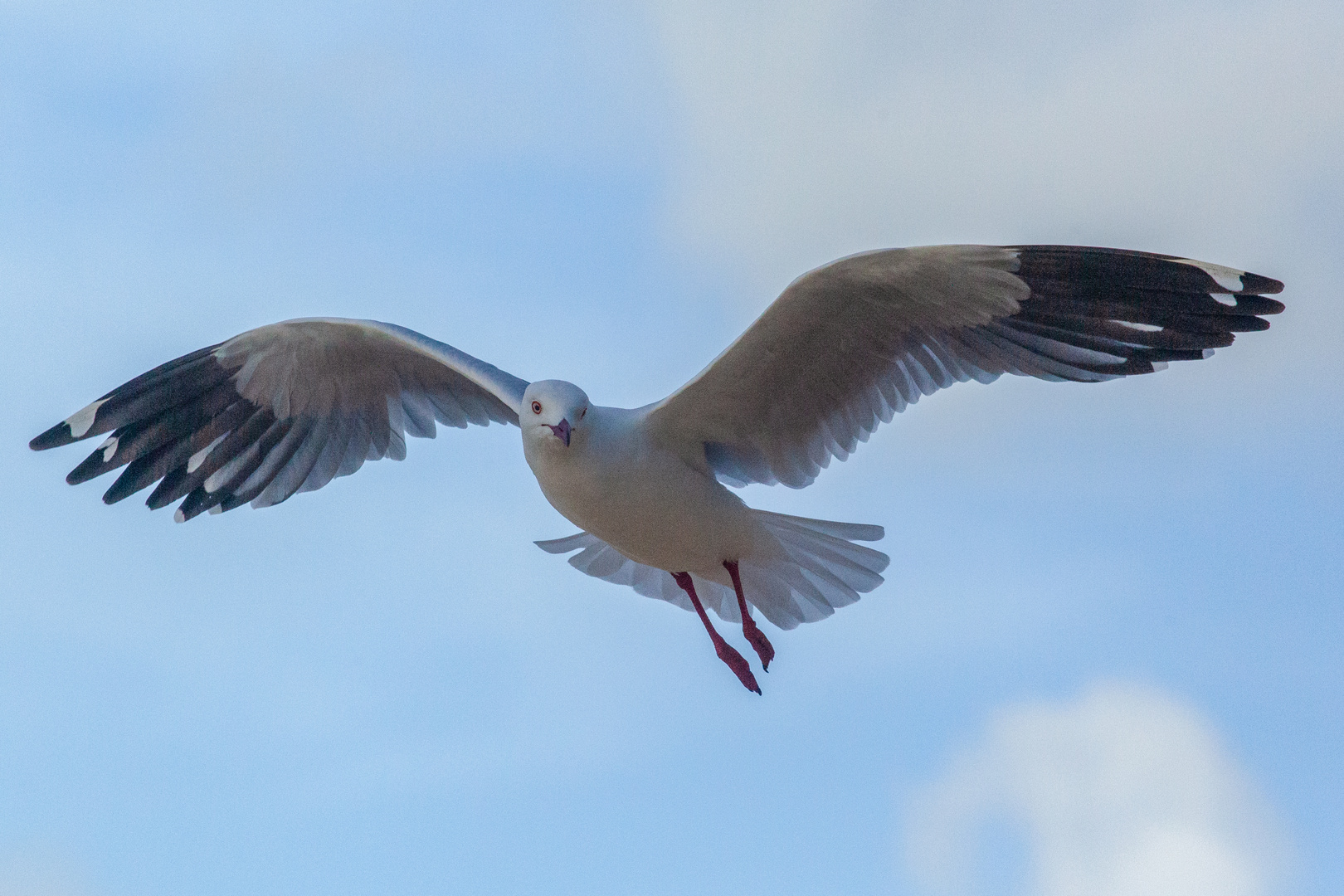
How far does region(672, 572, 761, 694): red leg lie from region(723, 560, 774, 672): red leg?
0.08 meters

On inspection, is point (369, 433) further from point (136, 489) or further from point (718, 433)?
point (718, 433)

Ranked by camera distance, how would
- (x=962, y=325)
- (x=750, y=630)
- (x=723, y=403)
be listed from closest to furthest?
(x=962, y=325)
(x=723, y=403)
(x=750, y=630)

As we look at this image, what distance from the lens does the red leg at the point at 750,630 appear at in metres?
7.69

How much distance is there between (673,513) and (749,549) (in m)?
0.59

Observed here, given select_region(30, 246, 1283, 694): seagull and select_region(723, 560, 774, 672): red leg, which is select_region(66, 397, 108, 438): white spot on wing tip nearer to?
select_region(30, 246, 1283, 694): seagull

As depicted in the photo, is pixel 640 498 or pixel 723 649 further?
pixel 723 649

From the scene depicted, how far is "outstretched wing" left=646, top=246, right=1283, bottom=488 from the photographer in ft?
22.4

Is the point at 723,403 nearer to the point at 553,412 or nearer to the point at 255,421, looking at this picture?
the point at 553,412

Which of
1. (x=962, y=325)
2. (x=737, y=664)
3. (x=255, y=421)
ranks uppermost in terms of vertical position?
(x=255, y=421)

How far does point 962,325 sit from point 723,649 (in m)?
1.81

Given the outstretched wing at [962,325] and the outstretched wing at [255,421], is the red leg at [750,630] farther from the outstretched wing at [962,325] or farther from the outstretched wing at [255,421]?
the outstretched wing at [255,421]

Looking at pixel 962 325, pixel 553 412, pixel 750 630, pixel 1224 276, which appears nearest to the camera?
pixel 553 412

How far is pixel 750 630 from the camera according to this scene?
7.75 m

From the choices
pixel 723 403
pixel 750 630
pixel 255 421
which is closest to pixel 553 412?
pixel 723 403
